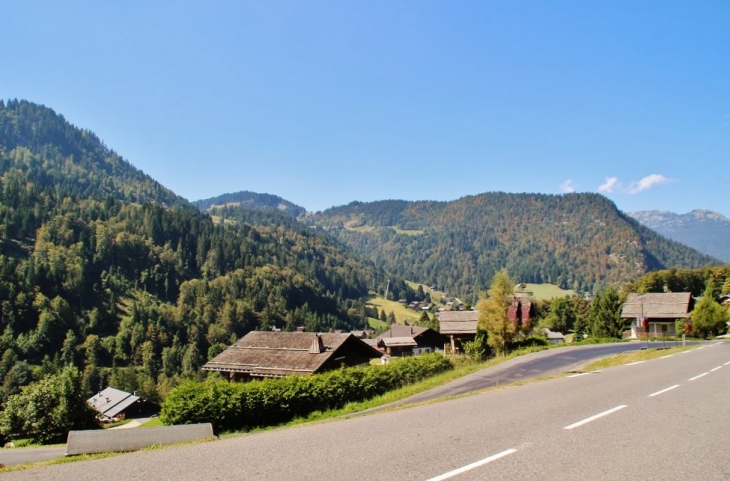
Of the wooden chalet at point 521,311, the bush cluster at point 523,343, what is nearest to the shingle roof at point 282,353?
the bush cluster at point 523,343

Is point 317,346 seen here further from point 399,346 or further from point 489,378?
point 399,346

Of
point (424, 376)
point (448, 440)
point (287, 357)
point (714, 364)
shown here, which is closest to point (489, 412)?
point (448, 440)

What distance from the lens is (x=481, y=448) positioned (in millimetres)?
7309

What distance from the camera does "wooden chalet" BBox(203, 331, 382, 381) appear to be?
3594 centimetres

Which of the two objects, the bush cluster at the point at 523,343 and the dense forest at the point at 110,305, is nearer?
the bush cluster at the point at 523,343

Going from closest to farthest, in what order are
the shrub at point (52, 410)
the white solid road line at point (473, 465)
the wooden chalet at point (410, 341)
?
the white solid road line at point (473, 465) → the shrub at point (52, 410) → the wooden chalet at point (410, 341)

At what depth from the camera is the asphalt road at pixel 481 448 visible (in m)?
6.34

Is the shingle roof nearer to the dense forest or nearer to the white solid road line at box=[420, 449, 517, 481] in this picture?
the white solid road line at box=[420, 449, 517, 481]

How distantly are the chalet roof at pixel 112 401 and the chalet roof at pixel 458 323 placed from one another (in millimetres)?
54198

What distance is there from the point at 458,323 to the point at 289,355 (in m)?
27.7

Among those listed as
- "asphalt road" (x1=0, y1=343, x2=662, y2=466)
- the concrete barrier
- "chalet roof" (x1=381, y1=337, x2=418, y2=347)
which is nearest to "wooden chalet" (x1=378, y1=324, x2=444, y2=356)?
"chalet roof" (x1=381, y1=337, x2=418, y2=347)

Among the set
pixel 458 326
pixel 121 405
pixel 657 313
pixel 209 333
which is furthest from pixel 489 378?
pixel 209 333

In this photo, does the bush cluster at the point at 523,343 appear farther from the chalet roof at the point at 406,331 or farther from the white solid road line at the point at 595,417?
the chalet roof at the point at 406,331

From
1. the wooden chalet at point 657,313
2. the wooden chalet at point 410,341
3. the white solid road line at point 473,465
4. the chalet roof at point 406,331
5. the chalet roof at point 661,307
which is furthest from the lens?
the chalet roof at point 406,331
